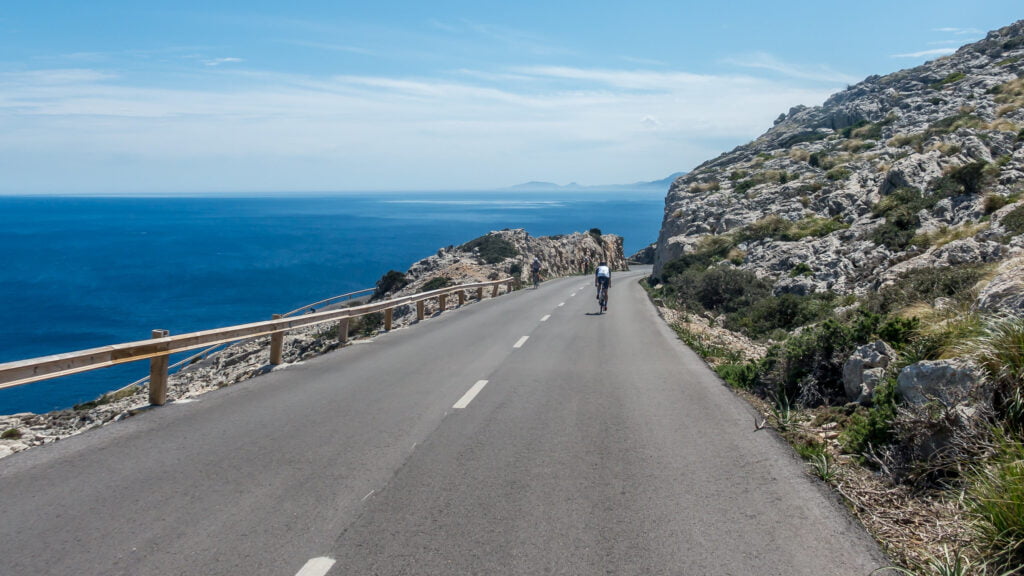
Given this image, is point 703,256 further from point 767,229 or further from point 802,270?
point 802,270

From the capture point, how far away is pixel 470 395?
9180 mm

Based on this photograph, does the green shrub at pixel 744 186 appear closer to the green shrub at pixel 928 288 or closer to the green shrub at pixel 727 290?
the green shrub at pixel 727 290

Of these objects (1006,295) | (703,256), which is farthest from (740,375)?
(703,256)

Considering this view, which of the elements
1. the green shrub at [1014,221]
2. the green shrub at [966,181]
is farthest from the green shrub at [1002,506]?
the green shrub at [966,181]

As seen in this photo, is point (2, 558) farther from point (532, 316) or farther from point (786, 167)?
point (786, 167)

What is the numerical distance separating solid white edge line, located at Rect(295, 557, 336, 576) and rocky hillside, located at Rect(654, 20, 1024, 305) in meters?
14.4

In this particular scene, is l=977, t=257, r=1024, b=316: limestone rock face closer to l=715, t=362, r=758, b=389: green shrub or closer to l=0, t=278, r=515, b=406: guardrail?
l=715, t=362, r=758, b=389: green shrub

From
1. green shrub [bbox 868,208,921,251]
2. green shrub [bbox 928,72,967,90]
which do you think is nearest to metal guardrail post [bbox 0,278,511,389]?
green shrub [bbox 868,208,921,251]

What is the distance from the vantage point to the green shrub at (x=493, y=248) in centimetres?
5209

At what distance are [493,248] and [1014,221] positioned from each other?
1652 inches

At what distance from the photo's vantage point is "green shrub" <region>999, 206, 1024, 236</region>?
47.5 feet

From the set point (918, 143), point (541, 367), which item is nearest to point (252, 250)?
point (918, 143)

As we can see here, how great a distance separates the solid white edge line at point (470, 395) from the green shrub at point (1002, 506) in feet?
17.9

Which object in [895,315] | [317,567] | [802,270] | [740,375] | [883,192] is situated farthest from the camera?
[883,192]
